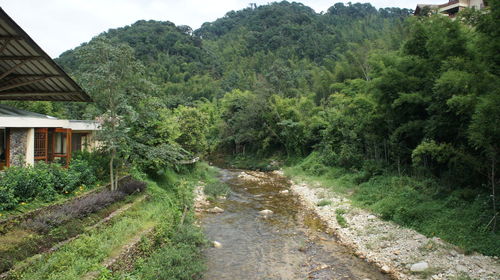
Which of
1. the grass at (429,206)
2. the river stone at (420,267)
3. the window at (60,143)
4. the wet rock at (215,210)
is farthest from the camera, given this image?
the wet rock at (215,210)

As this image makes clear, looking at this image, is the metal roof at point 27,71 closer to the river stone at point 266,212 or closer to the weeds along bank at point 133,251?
the weeds along bank at point 133,251

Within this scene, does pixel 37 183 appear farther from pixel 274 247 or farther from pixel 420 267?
pixel 420 267

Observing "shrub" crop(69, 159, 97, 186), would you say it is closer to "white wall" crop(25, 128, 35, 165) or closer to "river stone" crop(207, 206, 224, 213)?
"white wall" crop(25, 128, 35, 165)

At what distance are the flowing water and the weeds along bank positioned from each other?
0.85 metres

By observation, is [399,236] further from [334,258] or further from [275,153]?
[275,153]

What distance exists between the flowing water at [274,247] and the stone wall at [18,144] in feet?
21.9

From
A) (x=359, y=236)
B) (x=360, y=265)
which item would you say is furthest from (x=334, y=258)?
(x=359, y=236)

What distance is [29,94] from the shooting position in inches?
424

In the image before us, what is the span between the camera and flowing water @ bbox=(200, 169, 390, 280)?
9023 millimetres

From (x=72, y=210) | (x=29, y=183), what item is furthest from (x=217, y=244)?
(x=29, y=183)

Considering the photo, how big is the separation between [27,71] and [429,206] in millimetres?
13228

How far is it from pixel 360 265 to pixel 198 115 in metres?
16.2

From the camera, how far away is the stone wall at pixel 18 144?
10.9 m

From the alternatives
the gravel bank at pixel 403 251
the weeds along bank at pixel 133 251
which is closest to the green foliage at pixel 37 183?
the weeds along bank at pixel 133 251
